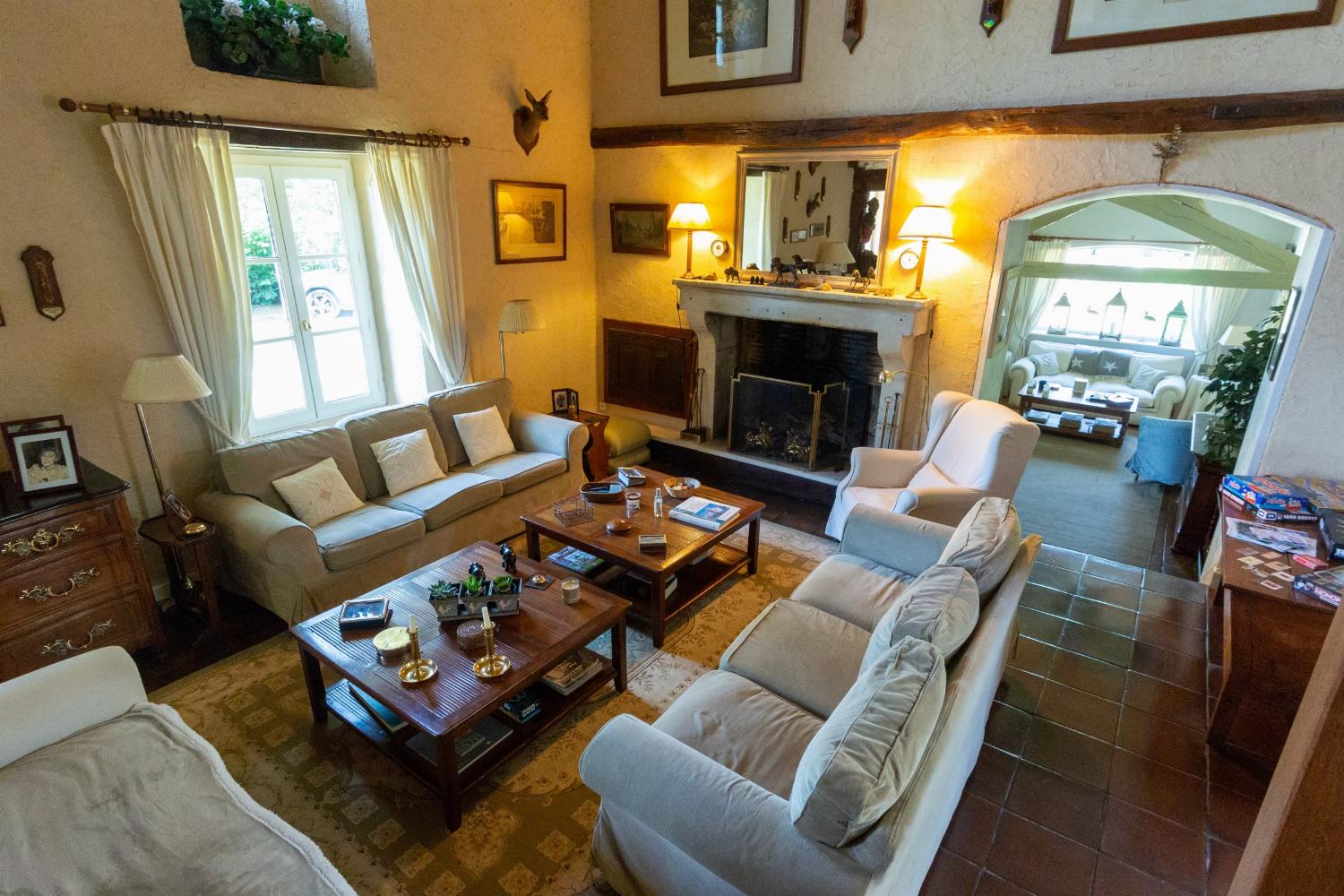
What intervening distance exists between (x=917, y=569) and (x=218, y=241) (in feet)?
12.0

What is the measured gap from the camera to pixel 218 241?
10.6 feet

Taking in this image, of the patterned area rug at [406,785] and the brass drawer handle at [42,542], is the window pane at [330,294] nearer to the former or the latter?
the brass drawer handle at [42,542]

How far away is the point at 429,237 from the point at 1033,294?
23.7ft

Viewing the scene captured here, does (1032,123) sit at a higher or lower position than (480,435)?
higher

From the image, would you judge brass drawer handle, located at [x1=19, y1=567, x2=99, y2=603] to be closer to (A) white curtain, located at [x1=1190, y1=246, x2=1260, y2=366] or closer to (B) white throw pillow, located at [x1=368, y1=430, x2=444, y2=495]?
(B) white throw pillow, located at [x1=368, y1=430, x2=444, y2=495]

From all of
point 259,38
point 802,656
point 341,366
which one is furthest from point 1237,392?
point 259,38

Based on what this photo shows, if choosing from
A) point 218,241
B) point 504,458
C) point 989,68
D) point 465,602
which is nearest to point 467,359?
point 504,458

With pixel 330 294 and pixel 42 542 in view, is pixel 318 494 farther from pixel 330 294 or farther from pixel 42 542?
pixel 330 294

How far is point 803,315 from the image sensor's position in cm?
444

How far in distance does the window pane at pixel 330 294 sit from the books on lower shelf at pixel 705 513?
245cm

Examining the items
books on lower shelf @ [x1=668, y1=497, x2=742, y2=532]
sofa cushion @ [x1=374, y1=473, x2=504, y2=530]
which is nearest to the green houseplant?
books on lower shelf @ [x1=668, y1=497, x2=742, y2=532]

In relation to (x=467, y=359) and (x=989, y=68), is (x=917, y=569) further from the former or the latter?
(x=467, y=359)

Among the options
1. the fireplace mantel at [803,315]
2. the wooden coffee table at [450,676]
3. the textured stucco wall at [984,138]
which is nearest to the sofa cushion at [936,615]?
the wooden coffee table at [450,676]

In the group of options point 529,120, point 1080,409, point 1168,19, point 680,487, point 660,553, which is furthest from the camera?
point 1080,409
